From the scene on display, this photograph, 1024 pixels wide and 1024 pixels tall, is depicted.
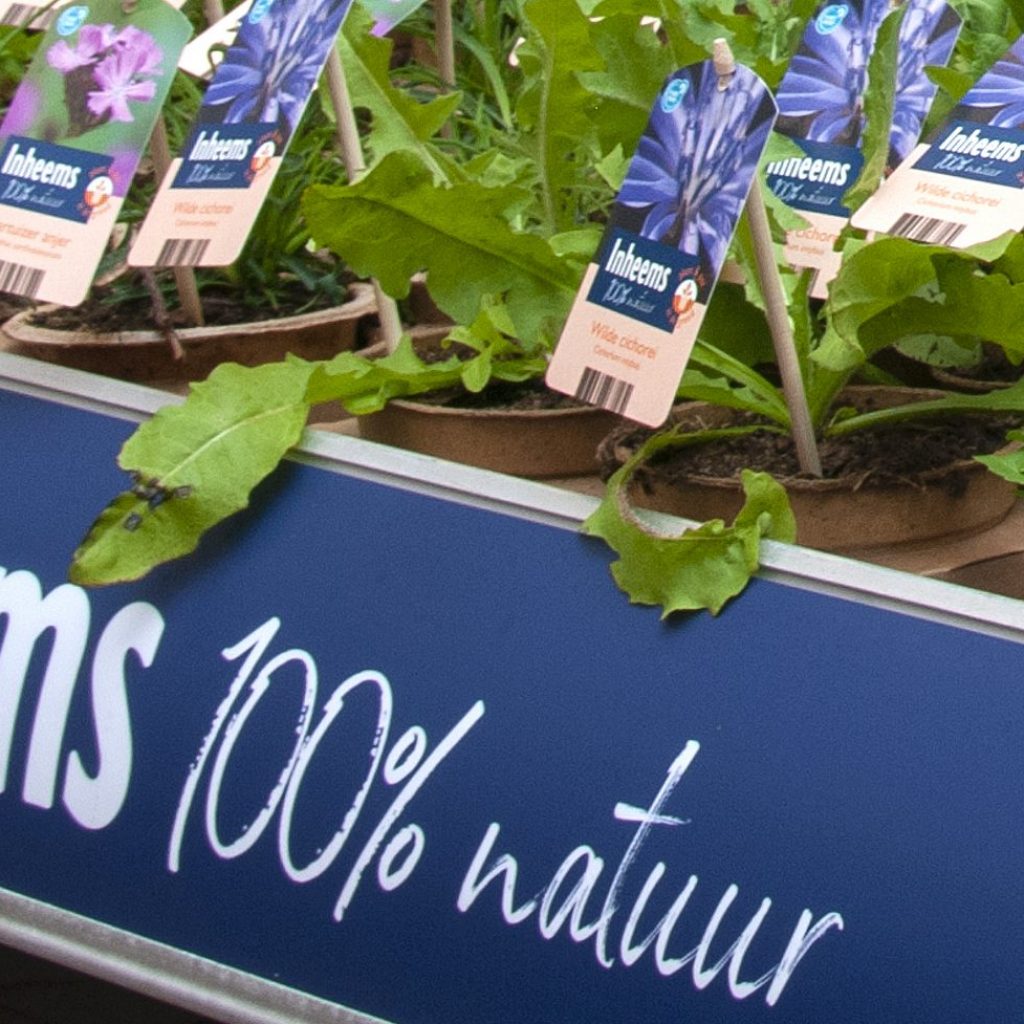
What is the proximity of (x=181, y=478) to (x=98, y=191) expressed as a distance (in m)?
0.24

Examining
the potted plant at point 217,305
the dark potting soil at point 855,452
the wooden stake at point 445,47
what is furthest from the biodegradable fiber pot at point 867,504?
the wooden stake at point 445,47

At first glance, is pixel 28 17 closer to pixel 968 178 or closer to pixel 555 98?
pixel 555 98

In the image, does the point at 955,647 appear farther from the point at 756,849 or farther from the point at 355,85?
the point at 355,85

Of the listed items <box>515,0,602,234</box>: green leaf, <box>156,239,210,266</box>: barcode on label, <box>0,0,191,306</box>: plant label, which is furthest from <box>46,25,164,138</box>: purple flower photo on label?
<box>515,0,602,234</box>: green leaf

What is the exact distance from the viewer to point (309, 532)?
2.59ft

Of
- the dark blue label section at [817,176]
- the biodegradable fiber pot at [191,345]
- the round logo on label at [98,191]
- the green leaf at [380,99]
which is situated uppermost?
the dark blue label section at [817,176]

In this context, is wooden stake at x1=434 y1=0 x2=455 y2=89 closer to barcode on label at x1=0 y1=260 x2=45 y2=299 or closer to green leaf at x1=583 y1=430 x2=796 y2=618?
barcode on label at x1=0 y1=260 x2=45 y2=299

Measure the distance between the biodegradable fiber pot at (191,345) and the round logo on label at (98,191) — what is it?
0.19 m

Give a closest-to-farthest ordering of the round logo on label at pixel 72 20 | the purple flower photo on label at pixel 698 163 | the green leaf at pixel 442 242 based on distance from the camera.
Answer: the purple flower photo on label at pixel 698 163, the green leaf at pixel 442 242, the round logo on label at pixel 72 20

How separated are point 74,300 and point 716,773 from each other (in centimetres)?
47

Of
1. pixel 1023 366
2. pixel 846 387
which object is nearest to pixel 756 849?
pixel 846 387

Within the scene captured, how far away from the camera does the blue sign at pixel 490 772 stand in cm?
62

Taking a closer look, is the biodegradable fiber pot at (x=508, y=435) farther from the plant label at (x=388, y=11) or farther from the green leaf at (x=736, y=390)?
the plant label at (x=388, y=11)

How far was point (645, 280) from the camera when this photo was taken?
0.77m
